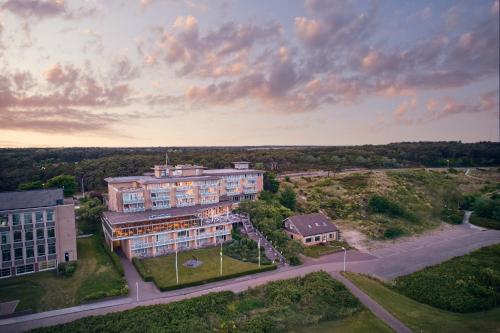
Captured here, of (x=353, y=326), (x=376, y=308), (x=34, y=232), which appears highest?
(x=34, y=232)

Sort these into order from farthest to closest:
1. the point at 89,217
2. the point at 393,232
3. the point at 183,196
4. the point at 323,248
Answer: the point at 393,232 → the point at 183,196 → the point at 89,217 → the point at 323,248

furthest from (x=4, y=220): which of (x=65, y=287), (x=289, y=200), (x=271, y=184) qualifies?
(x=271, y=184)

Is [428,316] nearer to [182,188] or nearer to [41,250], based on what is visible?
[182,188]

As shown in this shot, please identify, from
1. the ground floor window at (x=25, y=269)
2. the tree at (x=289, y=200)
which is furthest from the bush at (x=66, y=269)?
the tree at (x=289, y=200)

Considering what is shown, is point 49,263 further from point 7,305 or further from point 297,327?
point 297,327

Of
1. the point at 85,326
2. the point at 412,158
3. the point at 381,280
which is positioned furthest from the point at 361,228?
the point at 412,158

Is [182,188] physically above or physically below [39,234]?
above
